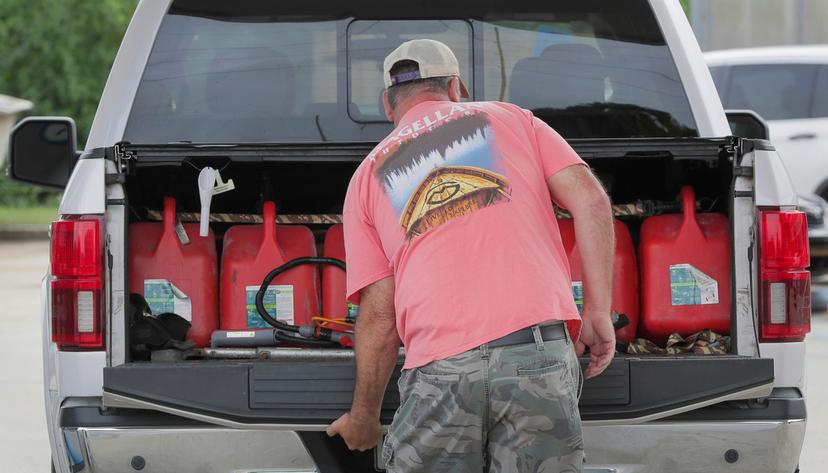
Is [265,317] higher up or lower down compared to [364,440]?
higher up

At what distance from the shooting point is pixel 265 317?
3.97m

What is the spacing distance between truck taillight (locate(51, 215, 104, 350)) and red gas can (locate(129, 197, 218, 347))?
336 mm

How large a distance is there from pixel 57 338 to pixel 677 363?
1735 mm

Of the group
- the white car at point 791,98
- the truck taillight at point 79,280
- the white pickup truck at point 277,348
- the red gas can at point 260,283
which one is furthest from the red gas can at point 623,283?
the white car at point 791,98

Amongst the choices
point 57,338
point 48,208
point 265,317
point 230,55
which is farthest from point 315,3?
point 48,208

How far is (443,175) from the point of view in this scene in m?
3.07

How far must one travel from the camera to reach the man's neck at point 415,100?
3250mm

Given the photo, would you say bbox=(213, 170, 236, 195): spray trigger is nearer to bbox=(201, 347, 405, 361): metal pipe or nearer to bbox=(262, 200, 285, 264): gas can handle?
bbox=(262, 200, 285, 264): gas can handle

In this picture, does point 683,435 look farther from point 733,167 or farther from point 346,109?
point 346,109

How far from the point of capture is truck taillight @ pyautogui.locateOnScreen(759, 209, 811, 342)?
3.62 meters

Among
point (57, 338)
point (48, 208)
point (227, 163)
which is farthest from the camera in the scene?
point (48, 208)

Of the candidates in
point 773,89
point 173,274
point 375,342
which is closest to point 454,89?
point 375,342

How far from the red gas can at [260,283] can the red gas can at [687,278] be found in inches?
42.0

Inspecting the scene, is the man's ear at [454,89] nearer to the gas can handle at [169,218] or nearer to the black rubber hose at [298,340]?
the black rubber hose at [298,340]
